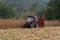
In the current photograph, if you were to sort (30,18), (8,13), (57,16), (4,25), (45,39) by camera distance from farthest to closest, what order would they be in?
1. (8,13)
2. (57,16)
3. (30,18)
4. (4,25)
5. (45,39)

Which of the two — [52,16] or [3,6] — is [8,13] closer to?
[3,6]

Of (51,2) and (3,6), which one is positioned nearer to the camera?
(51,2)

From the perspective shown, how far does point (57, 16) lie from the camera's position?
2008 inches

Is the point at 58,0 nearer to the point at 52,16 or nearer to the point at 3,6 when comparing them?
the point at 52,16

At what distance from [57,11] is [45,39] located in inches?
1724

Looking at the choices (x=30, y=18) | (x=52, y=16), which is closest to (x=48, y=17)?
(x=52, y=16)

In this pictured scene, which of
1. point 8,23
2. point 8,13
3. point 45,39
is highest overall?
point 45,39

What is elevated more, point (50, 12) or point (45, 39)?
point (45, 39)

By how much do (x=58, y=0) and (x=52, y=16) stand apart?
4.00 metres

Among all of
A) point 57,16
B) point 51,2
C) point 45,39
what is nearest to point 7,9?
point 51,2

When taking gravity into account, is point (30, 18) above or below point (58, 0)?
above

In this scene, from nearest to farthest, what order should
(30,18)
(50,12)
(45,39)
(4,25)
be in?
(45,39) → (4,25) → (30,18) → (50,12)

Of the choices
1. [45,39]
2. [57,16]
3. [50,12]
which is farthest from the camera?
[50,12]

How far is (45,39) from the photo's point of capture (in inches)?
359
